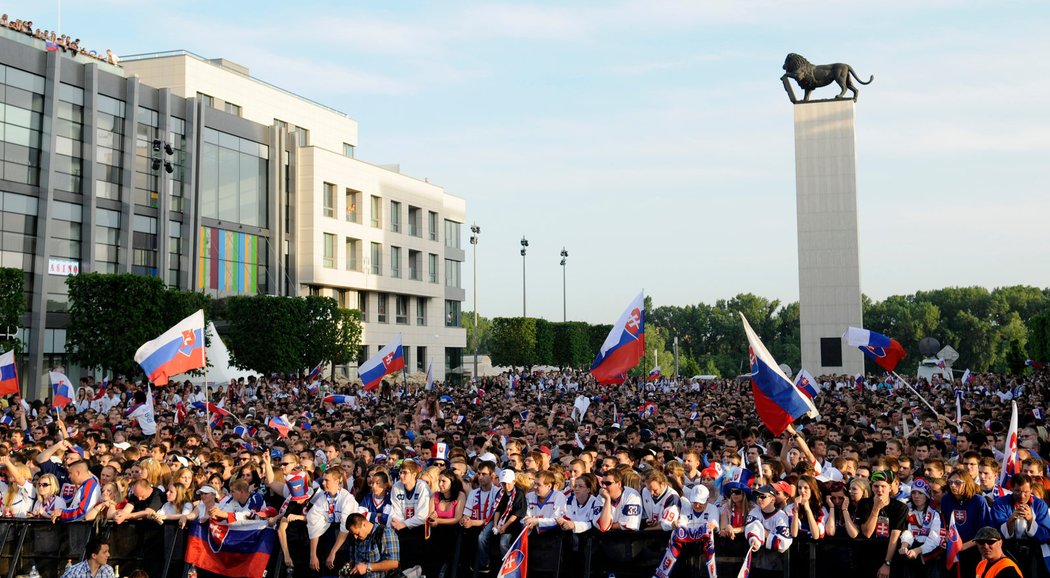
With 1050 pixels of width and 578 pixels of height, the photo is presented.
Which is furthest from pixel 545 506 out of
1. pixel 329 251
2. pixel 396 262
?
pixel 396 262

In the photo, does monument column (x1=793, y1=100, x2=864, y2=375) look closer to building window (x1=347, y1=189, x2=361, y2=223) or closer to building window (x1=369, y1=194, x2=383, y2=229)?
building window (x1=347, y1=189, x2=361, y2=223)

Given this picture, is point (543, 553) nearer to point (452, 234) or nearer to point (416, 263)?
point (416, 263)

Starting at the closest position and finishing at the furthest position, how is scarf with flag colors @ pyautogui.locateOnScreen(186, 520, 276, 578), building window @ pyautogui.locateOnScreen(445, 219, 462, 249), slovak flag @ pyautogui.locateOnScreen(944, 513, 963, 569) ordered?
slovak flag @ pyautogui.locateOnScreen(944, 513, 963, 569) → scarf with flag colors @ pyautogui.locateOnScreen(186, 520, 276, 578) → building window @ pyautogui.locateOnScreen(445, 219, 462, 249)

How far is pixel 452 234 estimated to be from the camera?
3386 inches

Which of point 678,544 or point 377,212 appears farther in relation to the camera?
point 377,212

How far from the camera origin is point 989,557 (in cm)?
862

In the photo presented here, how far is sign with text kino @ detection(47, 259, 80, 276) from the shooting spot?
4962 centimetres

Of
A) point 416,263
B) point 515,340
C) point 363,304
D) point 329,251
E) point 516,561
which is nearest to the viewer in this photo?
point 516,561

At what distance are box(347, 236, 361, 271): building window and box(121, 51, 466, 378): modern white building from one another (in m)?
0.07

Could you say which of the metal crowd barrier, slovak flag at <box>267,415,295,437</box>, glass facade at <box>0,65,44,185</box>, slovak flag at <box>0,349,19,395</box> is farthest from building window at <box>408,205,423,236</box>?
the metal crowd barrier

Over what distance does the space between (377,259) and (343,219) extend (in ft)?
14.5

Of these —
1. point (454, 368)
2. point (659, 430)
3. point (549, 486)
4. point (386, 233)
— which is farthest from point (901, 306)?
point (549, 486)

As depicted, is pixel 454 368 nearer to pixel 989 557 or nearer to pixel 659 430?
pixel 659 430

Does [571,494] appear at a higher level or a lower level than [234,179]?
lower
